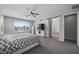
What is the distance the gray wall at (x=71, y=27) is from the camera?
3045mm

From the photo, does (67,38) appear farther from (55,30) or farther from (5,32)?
(5,32)

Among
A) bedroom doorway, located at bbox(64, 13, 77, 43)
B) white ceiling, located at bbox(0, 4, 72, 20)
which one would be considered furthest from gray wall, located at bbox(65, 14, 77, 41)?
white ceiling, located at bbox(0, 4, 72, 20)

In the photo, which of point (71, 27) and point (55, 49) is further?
point (71, 27)

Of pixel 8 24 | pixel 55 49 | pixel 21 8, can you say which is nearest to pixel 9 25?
pixel 8 24

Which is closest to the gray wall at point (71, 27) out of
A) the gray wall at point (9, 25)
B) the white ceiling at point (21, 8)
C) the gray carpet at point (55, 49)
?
the gray carpet at point (55, 49)

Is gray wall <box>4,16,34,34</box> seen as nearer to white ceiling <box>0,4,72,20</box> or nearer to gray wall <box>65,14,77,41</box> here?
white ceiling <box>0,4,72,20</box>

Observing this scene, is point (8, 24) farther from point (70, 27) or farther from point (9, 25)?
point (70, 27)

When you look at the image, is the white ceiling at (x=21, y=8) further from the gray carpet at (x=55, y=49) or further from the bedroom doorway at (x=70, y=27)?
the gray carpet at (x=55, y=49)

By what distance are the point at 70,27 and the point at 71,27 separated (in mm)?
58

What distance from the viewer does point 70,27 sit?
10.7 feet

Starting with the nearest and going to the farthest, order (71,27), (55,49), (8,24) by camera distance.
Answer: (8,24) < (55,49) < (71,27)

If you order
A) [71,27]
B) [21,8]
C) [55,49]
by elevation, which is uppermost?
[21,8]

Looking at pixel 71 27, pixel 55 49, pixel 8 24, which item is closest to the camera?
pixel 8 24

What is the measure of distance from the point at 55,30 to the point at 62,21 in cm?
300
